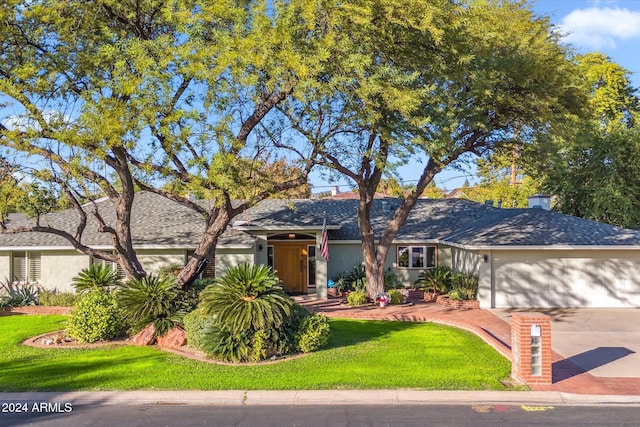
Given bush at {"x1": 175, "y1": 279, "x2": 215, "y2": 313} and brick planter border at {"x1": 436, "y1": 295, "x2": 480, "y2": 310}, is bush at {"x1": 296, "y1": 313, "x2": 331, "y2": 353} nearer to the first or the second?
bush at {"x1": 175, "y1": 279, "x2": 215, "y2": 313}

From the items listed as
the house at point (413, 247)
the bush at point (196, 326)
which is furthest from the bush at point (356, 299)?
the bush at point (196, 326)

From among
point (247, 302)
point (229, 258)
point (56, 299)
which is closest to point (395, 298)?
point (229, 258)

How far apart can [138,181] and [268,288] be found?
586 cm

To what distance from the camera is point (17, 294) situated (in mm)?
23109

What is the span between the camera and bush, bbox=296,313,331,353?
13.4 meters

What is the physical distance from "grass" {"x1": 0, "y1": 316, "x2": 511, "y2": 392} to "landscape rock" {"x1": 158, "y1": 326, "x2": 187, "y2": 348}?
44 cm

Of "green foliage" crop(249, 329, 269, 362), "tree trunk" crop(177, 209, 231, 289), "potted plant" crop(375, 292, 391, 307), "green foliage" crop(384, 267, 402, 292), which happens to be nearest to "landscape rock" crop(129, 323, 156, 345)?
"tree trunk" crop(177, 209, 231, 289)

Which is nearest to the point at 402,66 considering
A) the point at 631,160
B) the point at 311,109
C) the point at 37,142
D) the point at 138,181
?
the point at 311,109

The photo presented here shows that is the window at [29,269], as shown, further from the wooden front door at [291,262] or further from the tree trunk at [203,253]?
the tree trunk at [203,253]

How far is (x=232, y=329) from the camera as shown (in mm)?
13008

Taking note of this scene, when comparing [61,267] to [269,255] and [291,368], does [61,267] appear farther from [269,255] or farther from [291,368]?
[291,368]

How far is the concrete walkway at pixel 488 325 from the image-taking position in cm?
1068

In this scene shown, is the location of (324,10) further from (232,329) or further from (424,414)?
(424,414)

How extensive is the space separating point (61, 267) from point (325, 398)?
17.9 meters
